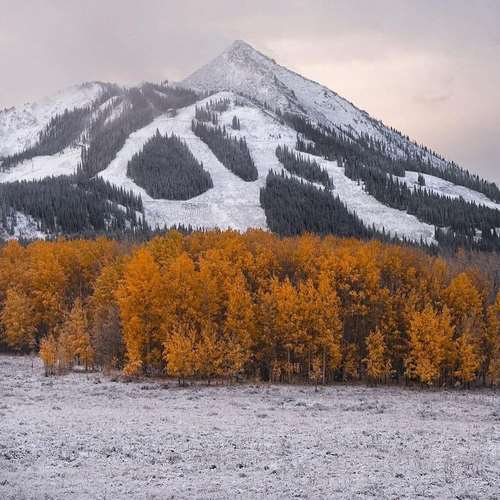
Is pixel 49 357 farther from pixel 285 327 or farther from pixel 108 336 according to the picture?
pixel 285 327

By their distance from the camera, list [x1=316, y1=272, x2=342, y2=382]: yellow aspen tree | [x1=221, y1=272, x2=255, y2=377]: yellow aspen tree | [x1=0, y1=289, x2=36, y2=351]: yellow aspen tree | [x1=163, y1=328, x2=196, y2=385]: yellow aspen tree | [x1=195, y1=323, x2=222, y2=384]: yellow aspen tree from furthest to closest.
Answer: [x1=0, y1=289, x2=36, y2=351]: yellow aspen tree
[x1=316, y1=272, x2=342, y2=382]: yellow aspen tree
[x1=221, y1=272, x2=255, y2=377]: yellow aspen tree
[x1=195, y1=323, x2=222, y2=384]: yellow aspen tree
[x1=163, y1=328, x2=196, y2=385]: yellow aspen tree

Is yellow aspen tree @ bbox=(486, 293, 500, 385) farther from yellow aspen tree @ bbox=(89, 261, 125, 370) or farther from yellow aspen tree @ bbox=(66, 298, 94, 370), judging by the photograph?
yellow aspen tree @ bbox=(66, 298, 94, 370)

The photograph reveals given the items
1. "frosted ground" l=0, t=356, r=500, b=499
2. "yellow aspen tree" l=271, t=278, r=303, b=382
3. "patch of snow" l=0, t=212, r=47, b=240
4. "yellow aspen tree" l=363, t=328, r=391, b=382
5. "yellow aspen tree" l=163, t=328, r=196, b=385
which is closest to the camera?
"frosted ground" l=0, t=356, r=500, b=499

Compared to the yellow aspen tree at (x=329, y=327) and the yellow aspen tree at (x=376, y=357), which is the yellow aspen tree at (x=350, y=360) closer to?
the yellow aspen tree at (x=329, y=327)

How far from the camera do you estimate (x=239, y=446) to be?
26.6 m

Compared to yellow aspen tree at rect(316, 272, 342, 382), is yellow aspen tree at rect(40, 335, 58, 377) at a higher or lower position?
lower

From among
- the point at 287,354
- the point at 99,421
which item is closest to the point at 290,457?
the point at 99,421

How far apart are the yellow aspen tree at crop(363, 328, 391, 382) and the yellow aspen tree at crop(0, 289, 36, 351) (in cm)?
4125

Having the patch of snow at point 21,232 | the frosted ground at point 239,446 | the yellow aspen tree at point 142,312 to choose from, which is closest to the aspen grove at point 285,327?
the yellow aspen tree at point 142,312

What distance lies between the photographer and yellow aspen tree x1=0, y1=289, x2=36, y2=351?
7275cm

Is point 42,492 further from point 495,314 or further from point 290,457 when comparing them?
point 495,314

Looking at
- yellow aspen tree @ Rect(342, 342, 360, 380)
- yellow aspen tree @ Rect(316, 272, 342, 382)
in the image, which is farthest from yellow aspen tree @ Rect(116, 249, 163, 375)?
yellow aspen tree @ Rect(342, 342, 360, 380)

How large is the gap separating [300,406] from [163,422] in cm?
1236

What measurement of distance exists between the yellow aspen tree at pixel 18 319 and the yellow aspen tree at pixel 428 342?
45.2m
